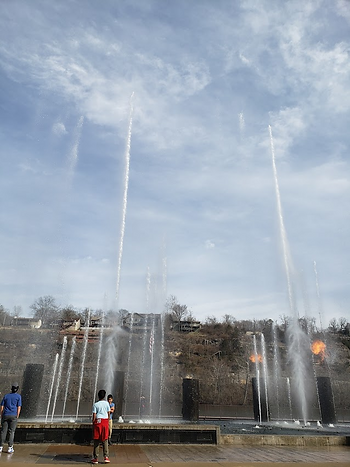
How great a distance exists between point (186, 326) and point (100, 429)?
84.5m

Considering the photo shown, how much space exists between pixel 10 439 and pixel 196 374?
54434 millimetres

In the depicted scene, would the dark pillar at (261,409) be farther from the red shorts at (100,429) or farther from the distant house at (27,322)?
the distant house at (27,322)

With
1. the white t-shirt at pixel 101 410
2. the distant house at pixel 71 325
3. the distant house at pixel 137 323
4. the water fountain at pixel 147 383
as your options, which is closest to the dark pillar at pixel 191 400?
the water fountain at pixel 147 383

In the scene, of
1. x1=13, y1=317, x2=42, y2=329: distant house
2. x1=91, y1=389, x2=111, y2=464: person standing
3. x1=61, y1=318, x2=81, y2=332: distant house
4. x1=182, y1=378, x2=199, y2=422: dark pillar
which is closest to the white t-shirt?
x1=91, y1=389, x2=111, y2=464: person standing

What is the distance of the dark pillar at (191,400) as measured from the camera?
19688 millimetres

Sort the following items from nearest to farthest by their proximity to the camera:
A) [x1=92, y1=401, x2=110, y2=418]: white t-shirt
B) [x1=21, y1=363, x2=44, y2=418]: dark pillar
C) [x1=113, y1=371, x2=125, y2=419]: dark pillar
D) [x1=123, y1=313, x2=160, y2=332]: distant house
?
[x1=92, y1=401, x2=110, y2=418]: white t-shirt → [x1=21, y1=363, x2=44, y2=418]: dark pillar → [x1=113, y1=371, x2=125, y2=419]: dark pillar → [x1=123, y1=313, x2=160, y2=332]: distant house

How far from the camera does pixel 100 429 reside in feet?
25.3

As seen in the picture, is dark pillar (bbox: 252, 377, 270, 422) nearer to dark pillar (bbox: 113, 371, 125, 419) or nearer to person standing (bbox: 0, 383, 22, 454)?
dark pillar (bbox: 113, 371, 125, 419)

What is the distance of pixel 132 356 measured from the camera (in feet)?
211

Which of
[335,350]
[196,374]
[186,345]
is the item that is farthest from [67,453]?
[335,350]

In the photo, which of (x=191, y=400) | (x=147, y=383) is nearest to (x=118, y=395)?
(x=191, y=400)

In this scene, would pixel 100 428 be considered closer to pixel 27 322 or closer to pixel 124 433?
pixel 124 433

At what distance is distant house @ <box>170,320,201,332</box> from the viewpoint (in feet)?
285

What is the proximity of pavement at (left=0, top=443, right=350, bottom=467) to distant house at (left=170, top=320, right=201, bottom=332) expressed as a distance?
78.1 metres
